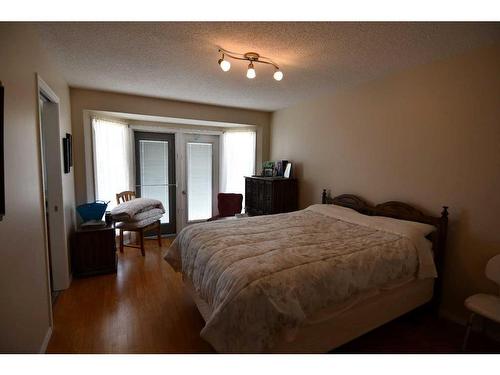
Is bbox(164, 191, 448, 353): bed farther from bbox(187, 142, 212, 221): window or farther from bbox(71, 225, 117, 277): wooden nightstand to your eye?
bbox(187, 142, 212, 221): window

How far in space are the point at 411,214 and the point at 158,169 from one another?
4.00m

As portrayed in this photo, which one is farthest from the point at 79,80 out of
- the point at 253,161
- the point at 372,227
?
the point at 372,227

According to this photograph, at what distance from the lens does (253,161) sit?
4.73 metres

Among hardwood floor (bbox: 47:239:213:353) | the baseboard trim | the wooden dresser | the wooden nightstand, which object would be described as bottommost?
hardwood floor (bbox: 47:239:213:353)

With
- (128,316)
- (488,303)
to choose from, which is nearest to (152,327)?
(128,316)

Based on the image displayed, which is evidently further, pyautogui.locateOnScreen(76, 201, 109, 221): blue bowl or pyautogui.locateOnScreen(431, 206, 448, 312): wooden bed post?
pyautogui.locateOnScreen(76, 201, 109, 221): blue bowl

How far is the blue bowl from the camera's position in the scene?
10.3 feet

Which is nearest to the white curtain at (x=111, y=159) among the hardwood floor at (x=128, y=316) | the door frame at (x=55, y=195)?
the door frame at (x=55, y=195)

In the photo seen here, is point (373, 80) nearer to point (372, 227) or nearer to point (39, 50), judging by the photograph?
point (372, 227)

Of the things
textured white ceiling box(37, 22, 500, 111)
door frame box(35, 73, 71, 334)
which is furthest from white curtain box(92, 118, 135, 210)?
door frame box(35, 73, 71, 334)

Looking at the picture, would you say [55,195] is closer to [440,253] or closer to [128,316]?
[128,316]

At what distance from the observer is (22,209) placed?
4.91ft

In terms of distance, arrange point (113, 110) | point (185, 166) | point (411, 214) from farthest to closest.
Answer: point (185, 166) < point (113, 110) < point (411, 214)

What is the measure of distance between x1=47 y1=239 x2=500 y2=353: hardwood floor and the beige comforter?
475 millimetres
